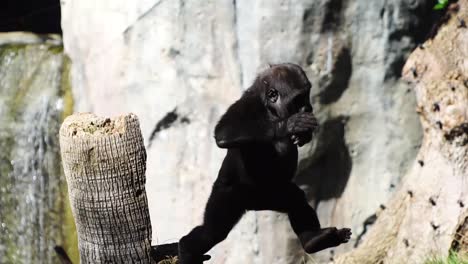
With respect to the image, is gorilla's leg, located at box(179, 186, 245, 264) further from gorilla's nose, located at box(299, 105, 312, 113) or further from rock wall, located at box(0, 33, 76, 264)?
rock wall, located at box(0, 33, 76, 264)

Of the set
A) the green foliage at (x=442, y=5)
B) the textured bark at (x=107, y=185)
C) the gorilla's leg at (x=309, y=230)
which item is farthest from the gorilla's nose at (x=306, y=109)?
the green foliage at (x=442, y=5)

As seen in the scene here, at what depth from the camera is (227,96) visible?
6.56 m

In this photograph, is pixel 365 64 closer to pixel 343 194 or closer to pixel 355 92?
pixel 355 92

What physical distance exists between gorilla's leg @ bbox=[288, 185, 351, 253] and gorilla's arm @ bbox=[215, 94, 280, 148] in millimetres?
401

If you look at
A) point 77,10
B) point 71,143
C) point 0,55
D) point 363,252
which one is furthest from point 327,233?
point 0,55

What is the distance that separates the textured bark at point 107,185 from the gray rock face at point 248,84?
8.60ft

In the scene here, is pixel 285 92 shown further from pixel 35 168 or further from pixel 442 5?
pixel 35 168

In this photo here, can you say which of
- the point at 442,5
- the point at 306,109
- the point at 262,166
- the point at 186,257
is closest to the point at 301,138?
the point at 306,109

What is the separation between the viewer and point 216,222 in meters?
4.45

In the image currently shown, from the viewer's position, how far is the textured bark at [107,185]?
12.4ft

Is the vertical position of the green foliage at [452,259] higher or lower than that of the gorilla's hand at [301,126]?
lower

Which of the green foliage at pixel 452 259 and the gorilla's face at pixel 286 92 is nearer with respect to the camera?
the gorilla's face at pixel 286 92

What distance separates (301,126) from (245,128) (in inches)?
11.8

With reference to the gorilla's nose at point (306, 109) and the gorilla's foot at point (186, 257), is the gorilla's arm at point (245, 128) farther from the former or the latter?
the gorilla's foot at point (186, 257)
